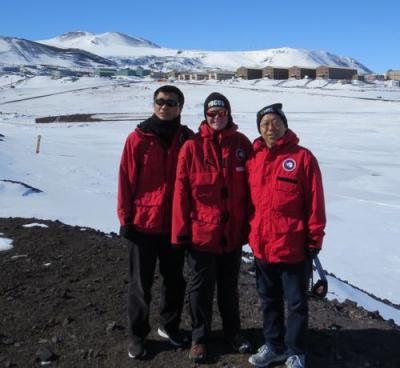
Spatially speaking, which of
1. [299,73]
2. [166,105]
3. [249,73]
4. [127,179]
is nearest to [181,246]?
[127,179]

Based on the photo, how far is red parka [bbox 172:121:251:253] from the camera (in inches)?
134

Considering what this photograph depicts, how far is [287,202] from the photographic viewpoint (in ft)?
10.7

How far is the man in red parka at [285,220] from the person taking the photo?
3244 mm

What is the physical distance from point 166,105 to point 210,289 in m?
1.20

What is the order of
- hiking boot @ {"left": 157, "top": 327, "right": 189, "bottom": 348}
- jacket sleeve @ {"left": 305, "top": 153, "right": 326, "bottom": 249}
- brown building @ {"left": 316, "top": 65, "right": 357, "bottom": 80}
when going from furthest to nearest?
brown building @ {"left": 316, "top": 65, "right": 357, "bottom": 80}, hiking boot @ {"left": 157, "top": 327, "right": 189, "bottom": 348}, jacket sleeve @ {"left": 305, "top": 153, "right": 326, "bottom": 249}

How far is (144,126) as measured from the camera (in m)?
3.55

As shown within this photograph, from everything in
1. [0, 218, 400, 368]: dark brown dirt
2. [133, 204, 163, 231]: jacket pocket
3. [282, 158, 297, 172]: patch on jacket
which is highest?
[282, 158, 297, 172]: patch on jacket

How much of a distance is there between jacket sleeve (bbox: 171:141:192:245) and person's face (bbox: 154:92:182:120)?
0.27 metres

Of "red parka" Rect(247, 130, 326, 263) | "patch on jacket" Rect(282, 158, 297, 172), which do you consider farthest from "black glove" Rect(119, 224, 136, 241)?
"patch on jacket" Rect(282, 158, 297, 172)

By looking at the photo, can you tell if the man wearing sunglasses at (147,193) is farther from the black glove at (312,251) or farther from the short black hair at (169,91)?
the black glove at (312,251)

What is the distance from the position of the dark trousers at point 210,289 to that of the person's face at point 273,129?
75 cm

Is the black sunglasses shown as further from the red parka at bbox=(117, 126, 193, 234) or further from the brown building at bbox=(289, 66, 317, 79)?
the brown building at bbox=(289, 66, 317, 79)

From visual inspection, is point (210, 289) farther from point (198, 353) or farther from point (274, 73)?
point (274, 73)

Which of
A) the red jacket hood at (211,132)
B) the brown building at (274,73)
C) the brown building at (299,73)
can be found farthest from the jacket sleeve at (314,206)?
the brown building at (299,73)
